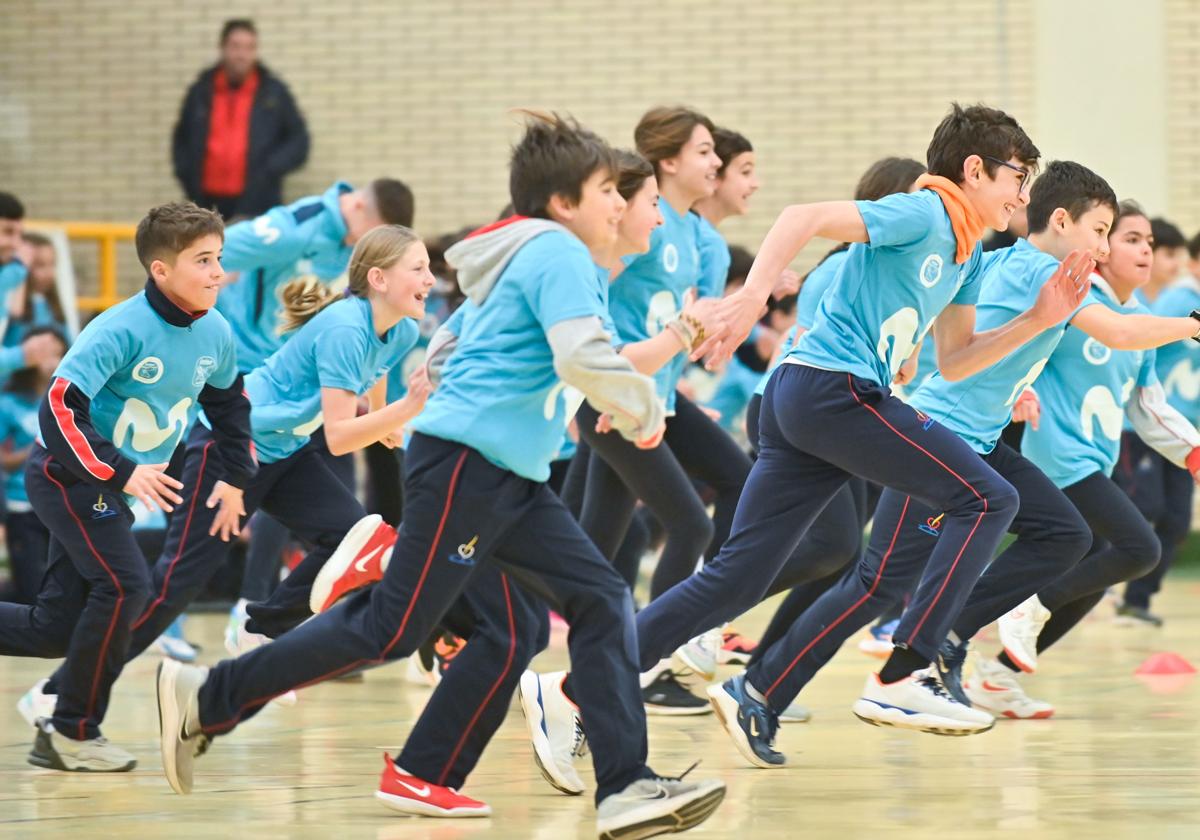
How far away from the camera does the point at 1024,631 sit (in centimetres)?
566

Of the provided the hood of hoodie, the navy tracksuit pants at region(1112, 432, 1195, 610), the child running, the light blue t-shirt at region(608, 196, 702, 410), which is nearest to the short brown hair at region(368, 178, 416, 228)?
the child running

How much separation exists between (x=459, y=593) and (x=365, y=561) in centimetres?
47

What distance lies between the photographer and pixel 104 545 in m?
4.61

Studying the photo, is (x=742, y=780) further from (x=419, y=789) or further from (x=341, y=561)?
(x=341, y=561)

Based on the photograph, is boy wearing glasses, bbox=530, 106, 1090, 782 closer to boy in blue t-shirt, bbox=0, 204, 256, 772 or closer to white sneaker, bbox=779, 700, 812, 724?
white sneaker, bbox=779, 700, 812, 724

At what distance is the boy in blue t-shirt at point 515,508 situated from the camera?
365 centimetres

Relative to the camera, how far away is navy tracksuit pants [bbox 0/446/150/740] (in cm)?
459

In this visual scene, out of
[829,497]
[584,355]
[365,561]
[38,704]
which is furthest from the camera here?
[38,704]

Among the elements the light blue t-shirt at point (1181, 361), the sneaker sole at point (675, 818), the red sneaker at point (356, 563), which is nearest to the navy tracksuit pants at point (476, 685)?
the red sneaker at point (356, 563)

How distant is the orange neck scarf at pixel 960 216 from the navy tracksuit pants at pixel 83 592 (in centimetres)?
227

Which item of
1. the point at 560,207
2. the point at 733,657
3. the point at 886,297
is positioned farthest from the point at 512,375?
the point at 733,657

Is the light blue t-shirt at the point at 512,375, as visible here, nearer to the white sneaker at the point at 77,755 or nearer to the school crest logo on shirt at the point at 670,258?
the white sneaker at the point at 77,755

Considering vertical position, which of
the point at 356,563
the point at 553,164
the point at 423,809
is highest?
the point at 553,164

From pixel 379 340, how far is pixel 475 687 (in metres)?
1.80
